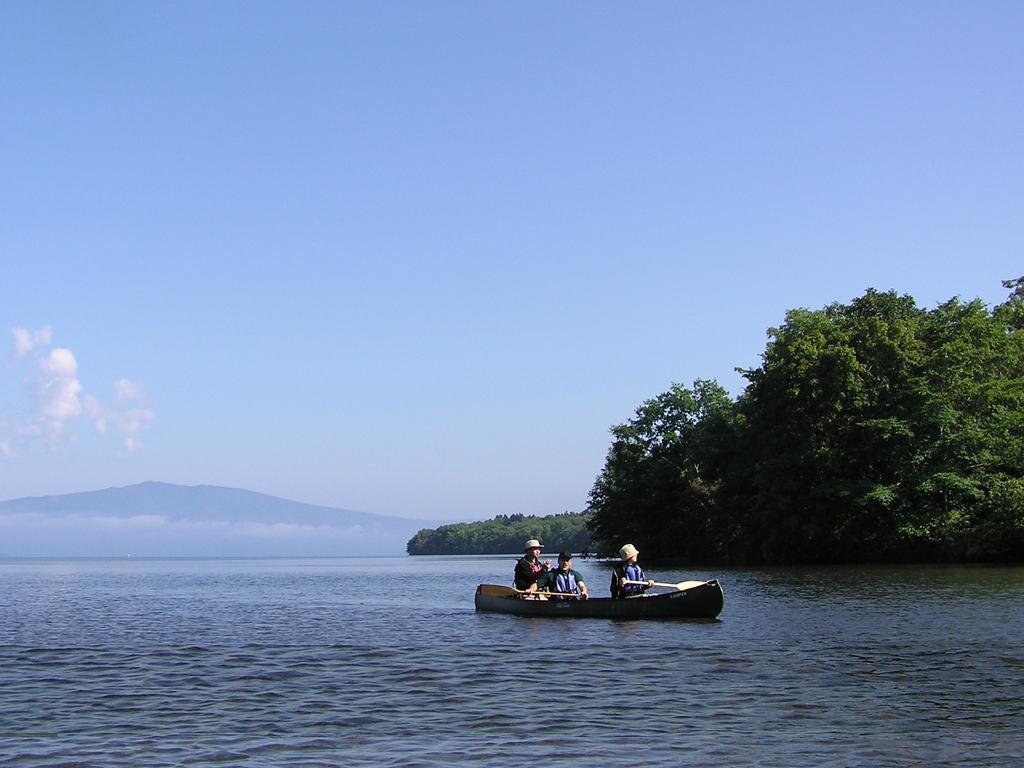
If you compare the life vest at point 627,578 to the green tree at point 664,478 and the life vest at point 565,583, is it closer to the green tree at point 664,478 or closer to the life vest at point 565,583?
the life vest at point 565,583

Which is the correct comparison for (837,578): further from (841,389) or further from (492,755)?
(492,755)

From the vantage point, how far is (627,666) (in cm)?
2109

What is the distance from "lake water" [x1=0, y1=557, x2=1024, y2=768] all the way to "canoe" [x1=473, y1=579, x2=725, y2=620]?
1.42 ft

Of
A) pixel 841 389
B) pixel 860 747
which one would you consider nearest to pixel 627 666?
pixel 860 747

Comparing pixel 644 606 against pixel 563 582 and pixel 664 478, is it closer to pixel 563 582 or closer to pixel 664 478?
pixel 563 582

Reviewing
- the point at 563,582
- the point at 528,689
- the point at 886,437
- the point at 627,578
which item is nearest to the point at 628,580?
the point at 627,578

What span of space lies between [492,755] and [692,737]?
8.60 ft

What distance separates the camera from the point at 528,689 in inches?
714

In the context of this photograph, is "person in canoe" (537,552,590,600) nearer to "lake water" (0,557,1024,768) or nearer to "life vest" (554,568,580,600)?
"life vest" (554,568,580,600)

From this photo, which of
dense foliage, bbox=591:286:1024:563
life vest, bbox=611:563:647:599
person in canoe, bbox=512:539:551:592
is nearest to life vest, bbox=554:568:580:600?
person in canoe, bbox=512:539:551:592

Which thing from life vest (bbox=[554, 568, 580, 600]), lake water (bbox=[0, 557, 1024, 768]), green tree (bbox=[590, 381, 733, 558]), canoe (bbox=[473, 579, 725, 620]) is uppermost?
green tree (bbox=[590, 381, 733, 558])

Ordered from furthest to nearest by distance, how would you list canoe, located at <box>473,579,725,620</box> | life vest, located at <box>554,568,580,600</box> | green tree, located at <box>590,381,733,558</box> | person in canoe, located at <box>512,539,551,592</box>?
green tree, located at <box>590,381,733,558</box> → person in canoe, located at <box>512,539,551,592</box> → life vest, located at <box>554,568,580,600</box> → canoe, located at <box>473,579,725,620</box>

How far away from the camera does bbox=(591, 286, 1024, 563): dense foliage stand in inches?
2469

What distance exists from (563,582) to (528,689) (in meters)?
16.3
